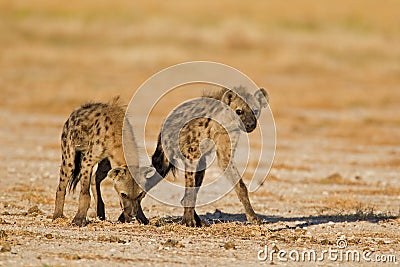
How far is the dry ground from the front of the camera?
11016 mm

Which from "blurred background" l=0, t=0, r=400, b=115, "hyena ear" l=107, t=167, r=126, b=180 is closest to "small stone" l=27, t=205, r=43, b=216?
"hyena ear" l=107, t=167, r=126, b=180

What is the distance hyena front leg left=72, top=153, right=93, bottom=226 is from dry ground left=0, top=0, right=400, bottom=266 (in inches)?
8.1

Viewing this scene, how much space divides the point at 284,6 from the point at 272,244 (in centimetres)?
4930

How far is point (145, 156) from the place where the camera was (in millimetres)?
12125

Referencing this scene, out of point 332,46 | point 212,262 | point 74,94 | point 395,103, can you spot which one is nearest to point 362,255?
point 212,262

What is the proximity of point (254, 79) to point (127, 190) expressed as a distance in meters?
30.4

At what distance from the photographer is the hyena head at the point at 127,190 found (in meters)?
11.6

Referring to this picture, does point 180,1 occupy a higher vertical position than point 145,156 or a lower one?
higher

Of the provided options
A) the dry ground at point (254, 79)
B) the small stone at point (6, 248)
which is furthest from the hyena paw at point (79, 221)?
the small stone at point (6, 248)

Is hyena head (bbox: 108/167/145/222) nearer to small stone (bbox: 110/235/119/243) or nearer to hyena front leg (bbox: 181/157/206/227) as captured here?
hyena front leg (bbox: 181/157/206/227)

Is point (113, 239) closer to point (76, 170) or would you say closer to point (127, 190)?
point (127, 190)

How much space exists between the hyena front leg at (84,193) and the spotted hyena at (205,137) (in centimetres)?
98

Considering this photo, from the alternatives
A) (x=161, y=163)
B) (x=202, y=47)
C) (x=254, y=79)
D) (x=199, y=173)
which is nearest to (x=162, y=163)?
(x=161, y=163)

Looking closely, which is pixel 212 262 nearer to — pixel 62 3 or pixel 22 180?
pixel 22 180
